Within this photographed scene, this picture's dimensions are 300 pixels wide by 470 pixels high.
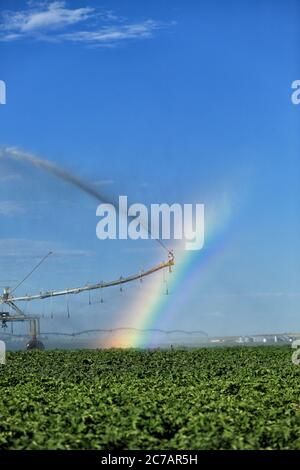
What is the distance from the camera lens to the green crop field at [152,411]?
11.4m

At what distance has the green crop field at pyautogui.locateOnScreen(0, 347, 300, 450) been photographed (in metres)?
11.4

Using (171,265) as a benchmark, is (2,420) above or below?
below

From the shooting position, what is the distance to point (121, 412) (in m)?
13.2

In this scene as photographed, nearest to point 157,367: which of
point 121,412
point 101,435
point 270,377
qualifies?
point 270,377

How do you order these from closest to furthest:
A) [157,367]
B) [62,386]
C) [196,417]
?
[196,417] < [62,386] < [157,367]

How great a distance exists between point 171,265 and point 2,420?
34631mm

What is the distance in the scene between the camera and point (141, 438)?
11.4m

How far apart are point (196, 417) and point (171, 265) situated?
3502 centimetres

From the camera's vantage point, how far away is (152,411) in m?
13.3

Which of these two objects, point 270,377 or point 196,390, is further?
point 270,377

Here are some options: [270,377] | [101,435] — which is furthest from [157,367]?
[101,435]

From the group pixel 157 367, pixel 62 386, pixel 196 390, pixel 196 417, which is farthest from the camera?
pixel 157 367
